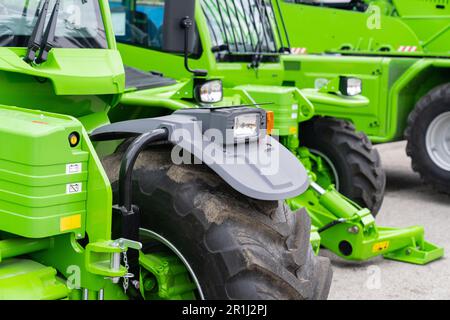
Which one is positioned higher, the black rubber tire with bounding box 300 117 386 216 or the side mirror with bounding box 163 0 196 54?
the side mirror with bounding box 163 0 196 54

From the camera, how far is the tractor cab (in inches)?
123

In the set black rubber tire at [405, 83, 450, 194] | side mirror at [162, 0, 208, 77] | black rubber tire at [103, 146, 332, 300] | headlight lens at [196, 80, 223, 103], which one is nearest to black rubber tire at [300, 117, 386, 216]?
Result: headlight lens at [196, 80, 223, 103]

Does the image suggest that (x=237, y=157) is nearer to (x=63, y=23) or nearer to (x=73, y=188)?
(x=73, y=188)

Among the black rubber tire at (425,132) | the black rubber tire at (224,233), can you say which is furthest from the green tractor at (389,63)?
the black rubber tire at (224,233)

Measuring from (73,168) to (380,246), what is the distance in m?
3.18

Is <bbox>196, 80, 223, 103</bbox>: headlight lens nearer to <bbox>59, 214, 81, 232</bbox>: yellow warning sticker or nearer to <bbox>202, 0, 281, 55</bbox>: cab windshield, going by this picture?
<bbox>202, 0, 281, 55</bbox>: cab windshield

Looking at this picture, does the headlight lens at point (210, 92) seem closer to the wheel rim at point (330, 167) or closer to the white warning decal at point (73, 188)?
the wheel rim at point (330, 167)

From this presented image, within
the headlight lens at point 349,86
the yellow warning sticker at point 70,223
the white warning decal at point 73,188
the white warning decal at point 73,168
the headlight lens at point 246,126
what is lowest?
the headlight lens at point 349,86

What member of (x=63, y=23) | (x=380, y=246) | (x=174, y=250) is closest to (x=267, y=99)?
(x=380, y=246)

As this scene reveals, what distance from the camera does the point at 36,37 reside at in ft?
10.4

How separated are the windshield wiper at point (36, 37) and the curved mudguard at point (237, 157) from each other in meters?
0.46

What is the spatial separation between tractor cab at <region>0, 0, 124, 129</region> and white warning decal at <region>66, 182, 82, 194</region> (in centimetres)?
69

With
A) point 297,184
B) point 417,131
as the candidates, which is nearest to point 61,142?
point 297,184

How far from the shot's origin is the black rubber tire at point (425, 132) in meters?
7.79
